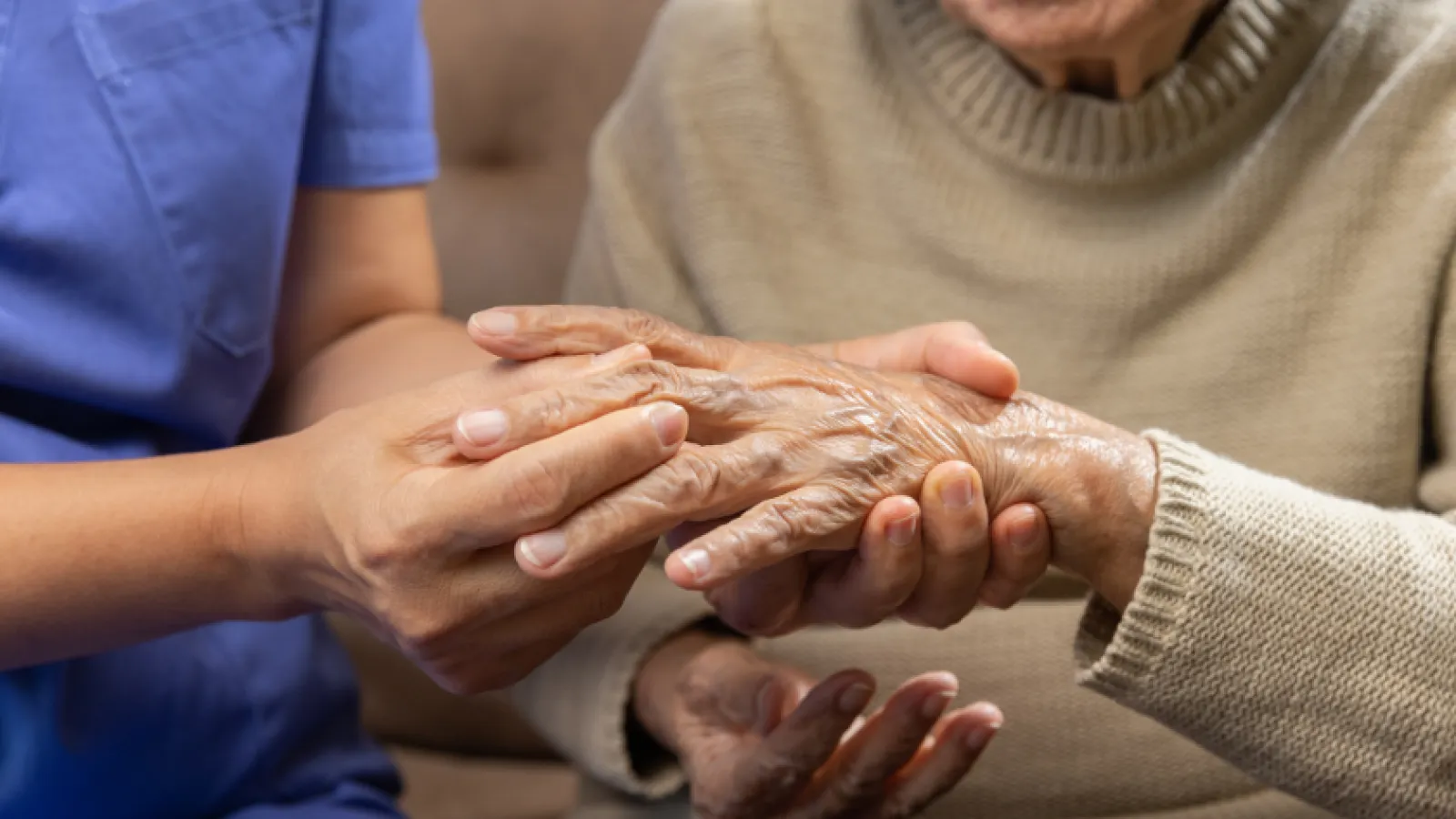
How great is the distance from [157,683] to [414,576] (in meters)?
0.25

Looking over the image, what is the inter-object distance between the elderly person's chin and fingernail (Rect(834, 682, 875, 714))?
1.48 ft

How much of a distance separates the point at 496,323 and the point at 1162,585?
402mm

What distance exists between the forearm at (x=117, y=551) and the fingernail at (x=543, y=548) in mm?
162

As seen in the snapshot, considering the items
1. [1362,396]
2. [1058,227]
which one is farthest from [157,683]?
[1362,396]

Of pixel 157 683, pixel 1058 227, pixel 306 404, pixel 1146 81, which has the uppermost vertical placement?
pixel 1146 81

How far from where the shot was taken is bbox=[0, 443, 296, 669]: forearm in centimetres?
74

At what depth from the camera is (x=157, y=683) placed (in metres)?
0.86

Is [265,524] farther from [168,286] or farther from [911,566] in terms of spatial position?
[911,566]

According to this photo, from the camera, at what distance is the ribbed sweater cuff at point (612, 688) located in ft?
3.24

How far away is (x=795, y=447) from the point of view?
31.8 inches

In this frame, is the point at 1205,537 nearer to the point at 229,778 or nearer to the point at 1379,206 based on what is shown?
the point at 1379,206

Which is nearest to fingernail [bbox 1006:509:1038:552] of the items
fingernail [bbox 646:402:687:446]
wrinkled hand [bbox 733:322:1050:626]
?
wrinkled hand [bbox 733:322:1050:626]

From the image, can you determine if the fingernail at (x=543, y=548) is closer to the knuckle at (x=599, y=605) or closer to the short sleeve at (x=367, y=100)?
the knuckle at (x=599, y=605)

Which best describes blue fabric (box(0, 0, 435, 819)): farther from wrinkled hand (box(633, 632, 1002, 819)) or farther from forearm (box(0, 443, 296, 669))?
wrinkled hand (box(633, 632, 1002, 819))
